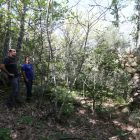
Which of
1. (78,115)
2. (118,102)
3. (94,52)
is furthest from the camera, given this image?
(118,102)

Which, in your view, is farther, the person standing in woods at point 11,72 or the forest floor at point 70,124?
the person standing in woods at point 11,72

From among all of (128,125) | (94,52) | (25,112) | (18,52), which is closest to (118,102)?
(128,125)

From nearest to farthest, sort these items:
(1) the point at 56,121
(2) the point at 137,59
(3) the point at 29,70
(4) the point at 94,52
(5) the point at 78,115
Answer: (1) the point at 56,121, (3) the point at 29,70, (5) the point at 78,115, (2) the point at 137,59, (4) the point at 94,52

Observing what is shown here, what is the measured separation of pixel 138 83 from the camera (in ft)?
14.1

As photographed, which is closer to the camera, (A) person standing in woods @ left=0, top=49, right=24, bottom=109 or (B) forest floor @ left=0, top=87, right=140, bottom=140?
(B) forest floor @ left=0, top=87, right=140, bottom=140

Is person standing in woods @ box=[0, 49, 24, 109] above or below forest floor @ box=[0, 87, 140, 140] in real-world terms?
above

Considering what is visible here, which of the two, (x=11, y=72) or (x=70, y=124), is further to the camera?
(x=70, y=124)

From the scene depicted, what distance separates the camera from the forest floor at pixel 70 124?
261 cm

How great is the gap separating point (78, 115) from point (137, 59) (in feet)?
11.2

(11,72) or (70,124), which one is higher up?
(11,72)

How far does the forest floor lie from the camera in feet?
8.56

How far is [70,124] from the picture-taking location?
3.38 m

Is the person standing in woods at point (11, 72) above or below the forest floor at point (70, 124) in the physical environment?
above

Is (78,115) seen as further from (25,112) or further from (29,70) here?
(29,70)
